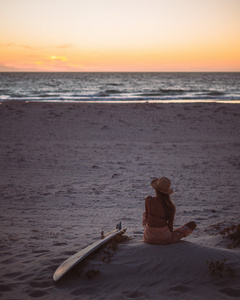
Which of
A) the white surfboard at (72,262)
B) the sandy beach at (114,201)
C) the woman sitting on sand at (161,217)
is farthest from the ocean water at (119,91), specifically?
the white surfboard at (72,262)

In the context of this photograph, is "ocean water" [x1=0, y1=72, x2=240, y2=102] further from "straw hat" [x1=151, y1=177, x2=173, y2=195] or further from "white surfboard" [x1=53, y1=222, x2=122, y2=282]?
"white surfboard" [x1=53, y1=222, x2=122, y2=282]

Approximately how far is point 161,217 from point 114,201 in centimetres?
243

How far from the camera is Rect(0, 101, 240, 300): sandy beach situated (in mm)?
3465

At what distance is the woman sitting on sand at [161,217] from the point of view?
12.7 feet

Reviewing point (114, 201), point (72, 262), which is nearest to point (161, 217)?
point (72, 262)

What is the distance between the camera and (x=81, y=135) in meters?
12.7

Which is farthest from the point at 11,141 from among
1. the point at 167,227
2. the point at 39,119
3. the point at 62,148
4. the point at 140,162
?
the point at 167,227

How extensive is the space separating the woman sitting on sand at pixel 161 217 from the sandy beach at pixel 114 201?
0.13 meters

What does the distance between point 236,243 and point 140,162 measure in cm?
501

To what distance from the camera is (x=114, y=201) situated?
623cm

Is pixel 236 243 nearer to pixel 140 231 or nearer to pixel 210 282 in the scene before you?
pixel 210 282

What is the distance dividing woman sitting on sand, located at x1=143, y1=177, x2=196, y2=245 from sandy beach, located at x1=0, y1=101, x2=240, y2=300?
0.42 feet

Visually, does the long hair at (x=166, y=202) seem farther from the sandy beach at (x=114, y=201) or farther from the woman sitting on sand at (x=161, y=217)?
the sandy beach at (x=114, y=201)

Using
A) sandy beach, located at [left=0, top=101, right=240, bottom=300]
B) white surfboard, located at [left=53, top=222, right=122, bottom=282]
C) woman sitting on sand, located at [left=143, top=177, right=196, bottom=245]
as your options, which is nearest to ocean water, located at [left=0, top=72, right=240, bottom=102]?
sandy beach, located at [left=0, top=101, right=240, bottom=300]
